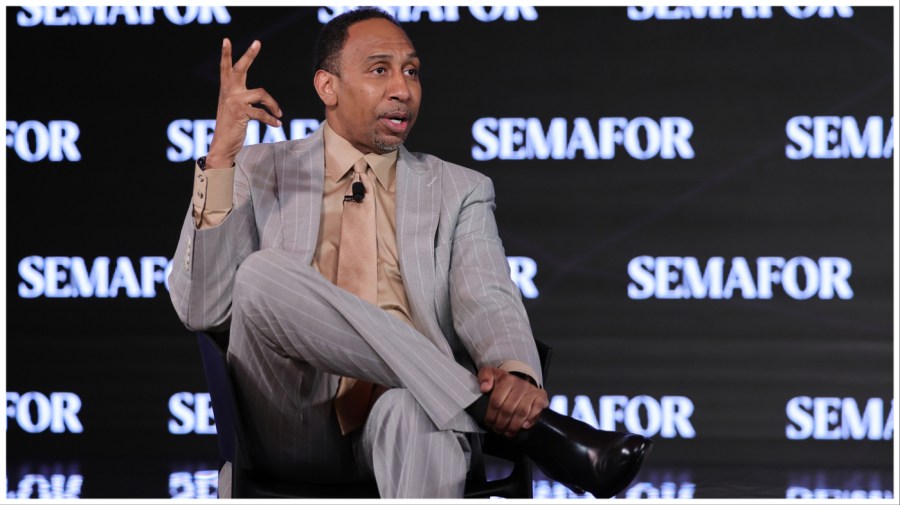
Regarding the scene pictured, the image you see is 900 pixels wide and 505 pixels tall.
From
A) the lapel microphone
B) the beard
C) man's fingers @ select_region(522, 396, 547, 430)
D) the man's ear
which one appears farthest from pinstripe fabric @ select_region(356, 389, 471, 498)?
the man's ear

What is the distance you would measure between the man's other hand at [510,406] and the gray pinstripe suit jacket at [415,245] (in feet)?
0.52

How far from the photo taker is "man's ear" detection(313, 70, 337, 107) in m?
2.37

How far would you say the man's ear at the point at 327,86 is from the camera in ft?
7.76

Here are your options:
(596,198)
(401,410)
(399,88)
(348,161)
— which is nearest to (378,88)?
(399,88)

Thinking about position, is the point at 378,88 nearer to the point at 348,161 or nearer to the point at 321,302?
the point at 348,161

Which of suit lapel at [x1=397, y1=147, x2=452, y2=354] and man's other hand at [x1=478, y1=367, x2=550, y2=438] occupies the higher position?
suit lapel at [x1=397, y1=147, x2=452, y2=354]

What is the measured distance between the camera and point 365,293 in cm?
216

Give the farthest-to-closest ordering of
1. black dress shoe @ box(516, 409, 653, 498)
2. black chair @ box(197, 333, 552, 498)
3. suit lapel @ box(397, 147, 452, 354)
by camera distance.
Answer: suit lapel @ box(397, 147, 452, 354), black chair @ box(197, 333, 552, 498), black dress shoe @ box(516, 409, 653, 498)

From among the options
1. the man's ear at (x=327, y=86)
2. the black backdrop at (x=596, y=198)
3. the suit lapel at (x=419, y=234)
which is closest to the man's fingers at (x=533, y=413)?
the suit lapel at (x=419, y=234)

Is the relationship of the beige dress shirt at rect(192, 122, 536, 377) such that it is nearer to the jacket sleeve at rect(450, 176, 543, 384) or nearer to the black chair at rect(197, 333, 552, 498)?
the jacket sleeve at rect(450, 176, 543, 384)

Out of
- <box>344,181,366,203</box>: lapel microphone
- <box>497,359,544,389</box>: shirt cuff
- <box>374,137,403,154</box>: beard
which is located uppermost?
<box>374,137,403,154</box>: beard

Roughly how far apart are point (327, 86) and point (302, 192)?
277 millimetres

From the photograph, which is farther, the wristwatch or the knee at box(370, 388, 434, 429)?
the wristwatch

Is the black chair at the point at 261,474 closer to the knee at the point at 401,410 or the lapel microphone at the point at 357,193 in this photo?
the knee at the point at 401,410
